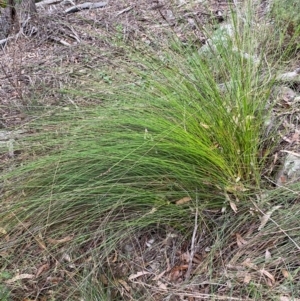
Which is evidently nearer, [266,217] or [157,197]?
[266,217]

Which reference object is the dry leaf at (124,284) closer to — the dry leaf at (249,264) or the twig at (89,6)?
the dry leaf at (249,264)

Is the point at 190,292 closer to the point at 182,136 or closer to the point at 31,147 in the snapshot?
the point at 182,136

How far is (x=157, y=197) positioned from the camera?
1663 mm

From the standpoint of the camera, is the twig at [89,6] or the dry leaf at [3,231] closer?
the dry leaf at [3,231]

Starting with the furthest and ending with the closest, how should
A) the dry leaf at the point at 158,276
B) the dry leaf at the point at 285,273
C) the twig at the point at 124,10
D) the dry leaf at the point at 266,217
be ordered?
the twig at the point at 124,10, the dry leaf at the point at 158,276, the dry leaf at the point at 266,217, the dry leaf at the point at 285,273

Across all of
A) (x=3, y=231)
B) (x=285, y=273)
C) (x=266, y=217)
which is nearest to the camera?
(x=285, y=273)

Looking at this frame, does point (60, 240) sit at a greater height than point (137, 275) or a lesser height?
greater

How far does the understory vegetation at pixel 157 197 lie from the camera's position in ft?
5.21

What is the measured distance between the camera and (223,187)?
5.36 feet

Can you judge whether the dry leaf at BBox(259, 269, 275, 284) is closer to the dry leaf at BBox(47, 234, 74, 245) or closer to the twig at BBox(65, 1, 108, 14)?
the dry leaf at BBox(47, 234, 74, 245)

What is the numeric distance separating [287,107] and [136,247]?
1.06 m

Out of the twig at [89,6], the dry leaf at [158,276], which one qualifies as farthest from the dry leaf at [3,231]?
the twig at [89,6]

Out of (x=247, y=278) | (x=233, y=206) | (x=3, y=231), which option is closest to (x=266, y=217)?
(x=233, y=206)

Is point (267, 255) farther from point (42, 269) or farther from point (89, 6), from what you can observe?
point (89, 6)
